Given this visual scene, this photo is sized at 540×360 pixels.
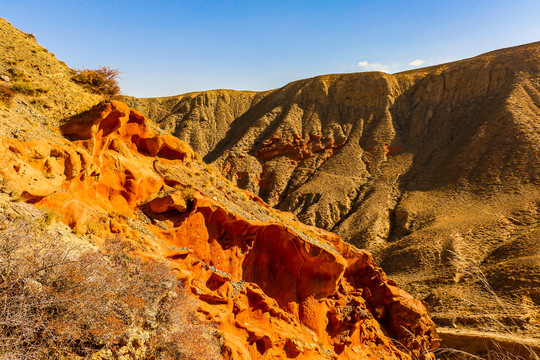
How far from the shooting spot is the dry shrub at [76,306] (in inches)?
150

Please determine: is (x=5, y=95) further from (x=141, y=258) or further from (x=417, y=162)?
Answer: (x=417, y=162)

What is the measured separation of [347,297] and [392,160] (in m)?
36.0

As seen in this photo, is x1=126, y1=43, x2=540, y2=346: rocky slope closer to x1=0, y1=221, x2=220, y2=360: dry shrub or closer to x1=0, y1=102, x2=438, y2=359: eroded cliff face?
x1=0, y1=102, x2=438, y2=359: eroded cliff face

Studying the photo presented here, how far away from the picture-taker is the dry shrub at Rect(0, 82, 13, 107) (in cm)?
886

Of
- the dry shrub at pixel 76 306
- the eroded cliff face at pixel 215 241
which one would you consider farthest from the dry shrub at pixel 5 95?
the dry shrub at pixel 76 306

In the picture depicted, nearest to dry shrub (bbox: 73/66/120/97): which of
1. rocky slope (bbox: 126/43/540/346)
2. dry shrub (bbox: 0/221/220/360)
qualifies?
dry shrub (bbox: 0/221/220/360)

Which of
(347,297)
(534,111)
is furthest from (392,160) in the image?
(347,297)

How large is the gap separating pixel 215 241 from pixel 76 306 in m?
6.73

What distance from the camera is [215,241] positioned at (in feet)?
36.0

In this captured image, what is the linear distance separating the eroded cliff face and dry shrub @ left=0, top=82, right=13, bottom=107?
1.52 meters

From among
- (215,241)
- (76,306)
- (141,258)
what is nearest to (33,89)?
(141,258)

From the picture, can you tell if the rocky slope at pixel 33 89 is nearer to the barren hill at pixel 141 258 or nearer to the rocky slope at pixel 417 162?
the barren hill at pixel 141 258

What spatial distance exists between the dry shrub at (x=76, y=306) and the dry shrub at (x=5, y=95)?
5.52m

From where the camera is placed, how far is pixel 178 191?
35.7ft
